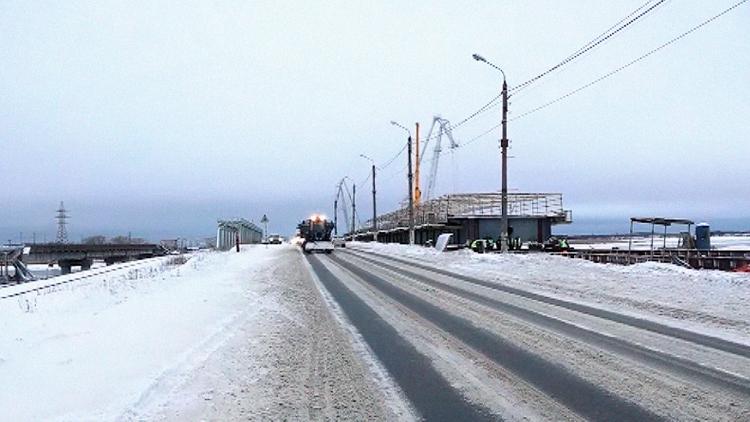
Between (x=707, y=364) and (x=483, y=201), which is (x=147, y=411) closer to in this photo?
(x=707, y=364)

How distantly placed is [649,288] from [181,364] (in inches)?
554

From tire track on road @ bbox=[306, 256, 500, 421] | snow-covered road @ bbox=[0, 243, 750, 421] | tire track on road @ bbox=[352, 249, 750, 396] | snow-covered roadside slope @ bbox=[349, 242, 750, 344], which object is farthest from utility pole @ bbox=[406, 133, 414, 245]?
tire track on road @ bbox=[306, 256, 500, 421]

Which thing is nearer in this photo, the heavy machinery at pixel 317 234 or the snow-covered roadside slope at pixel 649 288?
the snow-covered roadside slope at pixel 649 288

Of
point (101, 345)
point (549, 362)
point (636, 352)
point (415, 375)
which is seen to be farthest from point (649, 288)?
point (101, 345)

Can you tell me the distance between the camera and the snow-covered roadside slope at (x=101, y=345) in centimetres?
609

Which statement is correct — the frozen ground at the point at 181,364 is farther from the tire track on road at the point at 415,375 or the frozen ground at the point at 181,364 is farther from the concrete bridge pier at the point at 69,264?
the concrete bridge pier at the point at 69,264

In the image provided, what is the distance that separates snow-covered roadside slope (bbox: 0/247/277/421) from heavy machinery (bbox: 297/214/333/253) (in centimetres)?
3777

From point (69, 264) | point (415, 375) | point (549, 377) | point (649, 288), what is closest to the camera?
point (549, 377)

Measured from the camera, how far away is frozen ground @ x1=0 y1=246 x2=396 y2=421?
6004 mm

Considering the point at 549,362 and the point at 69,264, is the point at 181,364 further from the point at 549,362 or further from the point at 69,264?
the point at 69,264

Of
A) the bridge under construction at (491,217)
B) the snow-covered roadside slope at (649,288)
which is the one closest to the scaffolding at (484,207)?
the bridge under construction at (491,217)

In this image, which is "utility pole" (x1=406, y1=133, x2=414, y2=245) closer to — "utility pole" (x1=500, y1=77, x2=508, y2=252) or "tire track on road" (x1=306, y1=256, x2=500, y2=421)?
"utility pole" (x1=500, y1=77, x2=508, y2=252)

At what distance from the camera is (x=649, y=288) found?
17703 mm

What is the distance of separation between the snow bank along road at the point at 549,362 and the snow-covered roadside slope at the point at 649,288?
85 centimetres
